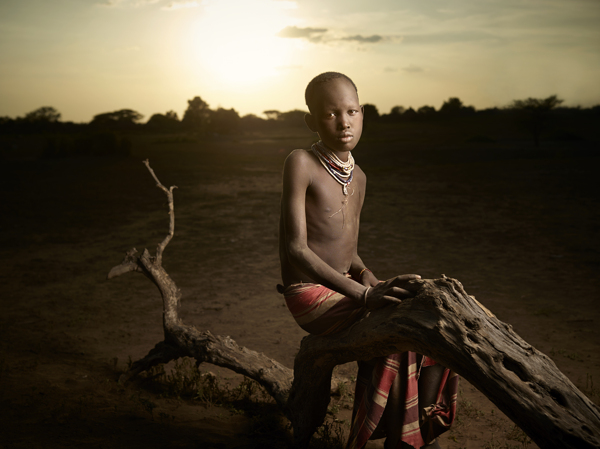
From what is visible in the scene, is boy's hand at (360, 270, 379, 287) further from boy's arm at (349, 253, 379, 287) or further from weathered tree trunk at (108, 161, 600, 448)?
weathered tree trunk at (108, 161, 600, 448)

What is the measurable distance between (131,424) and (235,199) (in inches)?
399

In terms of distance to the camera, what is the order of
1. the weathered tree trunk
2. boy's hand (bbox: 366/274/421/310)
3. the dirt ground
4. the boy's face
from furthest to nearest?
the dirt ground, the boy's face, boy's hand (bbox: 366/274/421/310), the weathered tree trunk

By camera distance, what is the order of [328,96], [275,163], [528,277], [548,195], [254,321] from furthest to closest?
[275,163]
[548,195]
[528,277]
[254,321]
[328,96]

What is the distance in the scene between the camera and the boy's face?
88.6 inches

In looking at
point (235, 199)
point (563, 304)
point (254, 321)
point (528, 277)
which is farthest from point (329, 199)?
point (235, 199)

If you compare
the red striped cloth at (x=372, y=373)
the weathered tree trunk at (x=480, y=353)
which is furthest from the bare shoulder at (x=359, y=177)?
the weathered tree trunk at (x=480, y=353)

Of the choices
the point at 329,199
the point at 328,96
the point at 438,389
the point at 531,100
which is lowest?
the point at 438,389

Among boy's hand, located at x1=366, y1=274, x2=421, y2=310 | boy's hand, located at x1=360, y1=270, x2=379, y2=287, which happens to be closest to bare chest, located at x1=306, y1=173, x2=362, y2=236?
boy's hand, located at x1=360, y1=270, x2=379, y2=287

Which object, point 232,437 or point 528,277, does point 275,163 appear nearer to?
point 528,277

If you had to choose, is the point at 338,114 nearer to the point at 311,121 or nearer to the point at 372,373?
the point at 311,121

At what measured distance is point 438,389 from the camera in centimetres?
245

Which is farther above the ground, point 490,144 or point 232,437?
point 490,144

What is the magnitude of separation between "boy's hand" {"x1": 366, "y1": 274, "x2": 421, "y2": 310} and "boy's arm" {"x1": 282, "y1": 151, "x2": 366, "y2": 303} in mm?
45

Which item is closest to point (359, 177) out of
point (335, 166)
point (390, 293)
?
point (335, 166)
